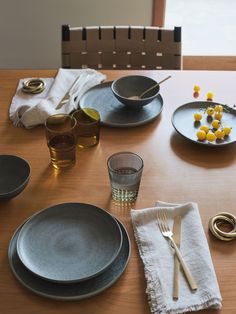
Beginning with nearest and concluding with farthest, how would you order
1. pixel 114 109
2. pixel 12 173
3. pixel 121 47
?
pixel 12 173, pixel 114 109, pixel 121 47

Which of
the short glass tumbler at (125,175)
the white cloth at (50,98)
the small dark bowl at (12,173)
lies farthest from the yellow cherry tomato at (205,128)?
the small dark bowl at (12,173)

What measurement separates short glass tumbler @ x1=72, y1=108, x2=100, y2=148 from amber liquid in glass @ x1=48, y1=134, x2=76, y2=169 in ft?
0.22

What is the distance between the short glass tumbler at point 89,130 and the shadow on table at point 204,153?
21cm

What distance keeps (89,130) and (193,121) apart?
0.99ft

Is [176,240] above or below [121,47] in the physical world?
below

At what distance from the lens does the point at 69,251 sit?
0.89 m

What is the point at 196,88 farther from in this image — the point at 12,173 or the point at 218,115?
the point at 12,173

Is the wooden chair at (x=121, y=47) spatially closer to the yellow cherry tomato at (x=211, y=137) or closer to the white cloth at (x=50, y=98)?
the white cloth at (x=50, y=98)

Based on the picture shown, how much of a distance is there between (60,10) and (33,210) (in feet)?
5.48

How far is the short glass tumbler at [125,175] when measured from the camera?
99 cm

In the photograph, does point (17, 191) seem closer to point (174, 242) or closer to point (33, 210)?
point (33, 210)

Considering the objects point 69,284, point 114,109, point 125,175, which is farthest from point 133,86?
point 69,284

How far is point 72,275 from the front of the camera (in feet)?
2.75

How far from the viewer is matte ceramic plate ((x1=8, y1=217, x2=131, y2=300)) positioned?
80cm
